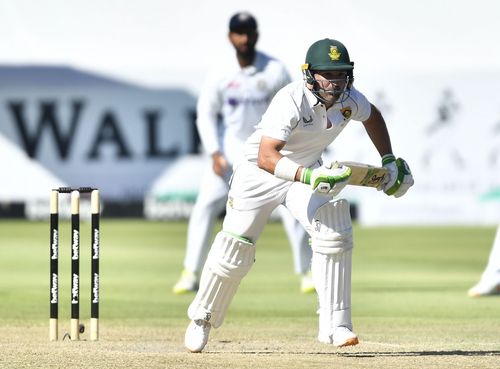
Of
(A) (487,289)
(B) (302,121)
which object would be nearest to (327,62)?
(B) (302,121)

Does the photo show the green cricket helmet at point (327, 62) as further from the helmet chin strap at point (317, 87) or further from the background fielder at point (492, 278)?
the background fielder at point (492, 278)

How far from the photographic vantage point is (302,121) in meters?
5.80

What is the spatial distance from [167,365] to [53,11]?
15.0 meters

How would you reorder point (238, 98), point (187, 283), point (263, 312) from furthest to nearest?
point (187, 283) → point (238, 98) → point (263, 312)

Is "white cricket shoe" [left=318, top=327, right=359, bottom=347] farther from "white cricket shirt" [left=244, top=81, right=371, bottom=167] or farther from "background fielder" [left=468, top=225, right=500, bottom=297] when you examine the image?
"background fielder" [left=468, top=225, right=500, bottom=297]

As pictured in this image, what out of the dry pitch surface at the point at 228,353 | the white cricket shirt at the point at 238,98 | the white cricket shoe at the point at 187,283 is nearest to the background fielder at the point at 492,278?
the white cricket shirt at the point at 238,98

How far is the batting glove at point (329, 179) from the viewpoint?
17.9ft

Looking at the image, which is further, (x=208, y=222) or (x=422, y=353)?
(x=208, y=222)

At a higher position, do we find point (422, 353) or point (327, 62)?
point (327, 62)

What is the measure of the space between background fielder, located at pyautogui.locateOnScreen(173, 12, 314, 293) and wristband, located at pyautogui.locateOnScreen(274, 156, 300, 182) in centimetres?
313

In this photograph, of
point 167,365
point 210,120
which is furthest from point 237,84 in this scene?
point 167,365

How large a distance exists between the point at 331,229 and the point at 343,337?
0.45 meters

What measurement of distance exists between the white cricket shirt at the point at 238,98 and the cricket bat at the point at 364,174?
3.13 metres

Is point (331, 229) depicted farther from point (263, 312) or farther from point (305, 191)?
point (263, 312)
